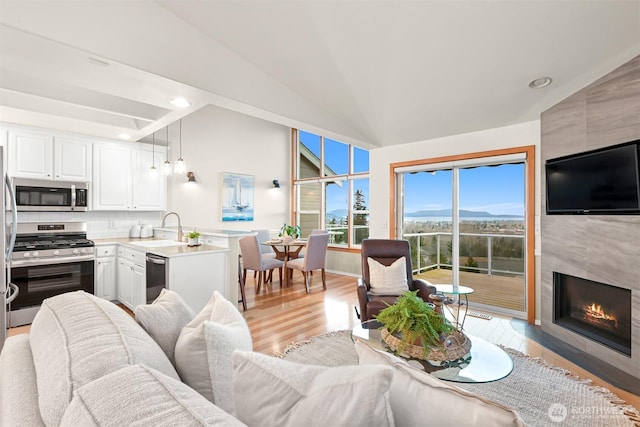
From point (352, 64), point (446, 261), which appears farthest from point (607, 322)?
point (352, 64)

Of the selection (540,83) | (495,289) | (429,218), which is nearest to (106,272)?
(429,218)

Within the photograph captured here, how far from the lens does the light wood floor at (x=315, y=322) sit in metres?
2.74

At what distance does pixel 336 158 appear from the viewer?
21.6ft

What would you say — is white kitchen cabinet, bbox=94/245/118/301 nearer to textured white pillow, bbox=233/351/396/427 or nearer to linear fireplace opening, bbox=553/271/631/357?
textured white pillow, bbox=233/351/396/427

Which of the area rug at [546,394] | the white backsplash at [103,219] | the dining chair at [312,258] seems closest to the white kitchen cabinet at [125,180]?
the white backsplash at [103,219]

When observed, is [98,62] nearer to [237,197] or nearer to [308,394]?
[308,394]

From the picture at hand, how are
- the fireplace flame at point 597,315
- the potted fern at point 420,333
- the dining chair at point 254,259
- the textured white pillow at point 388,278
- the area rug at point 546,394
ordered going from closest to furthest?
the potted fern at point 420,333
the area rug at point 546,394
the fireplace flame at point 597,315
the textured white pillow at point 388,278
the dining chair at point 254,259

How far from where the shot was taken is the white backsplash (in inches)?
156

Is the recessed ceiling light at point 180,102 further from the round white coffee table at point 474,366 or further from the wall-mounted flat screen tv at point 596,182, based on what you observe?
the wall-mounted flat screen tv at point 596,182

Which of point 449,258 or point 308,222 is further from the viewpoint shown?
point 308,222

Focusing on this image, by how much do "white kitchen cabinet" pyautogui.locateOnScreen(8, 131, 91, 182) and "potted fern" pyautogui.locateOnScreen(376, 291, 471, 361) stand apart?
4.41m

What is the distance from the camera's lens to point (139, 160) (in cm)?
464

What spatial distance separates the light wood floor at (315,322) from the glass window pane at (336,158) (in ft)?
8.67

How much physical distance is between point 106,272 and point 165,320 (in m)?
3.49
